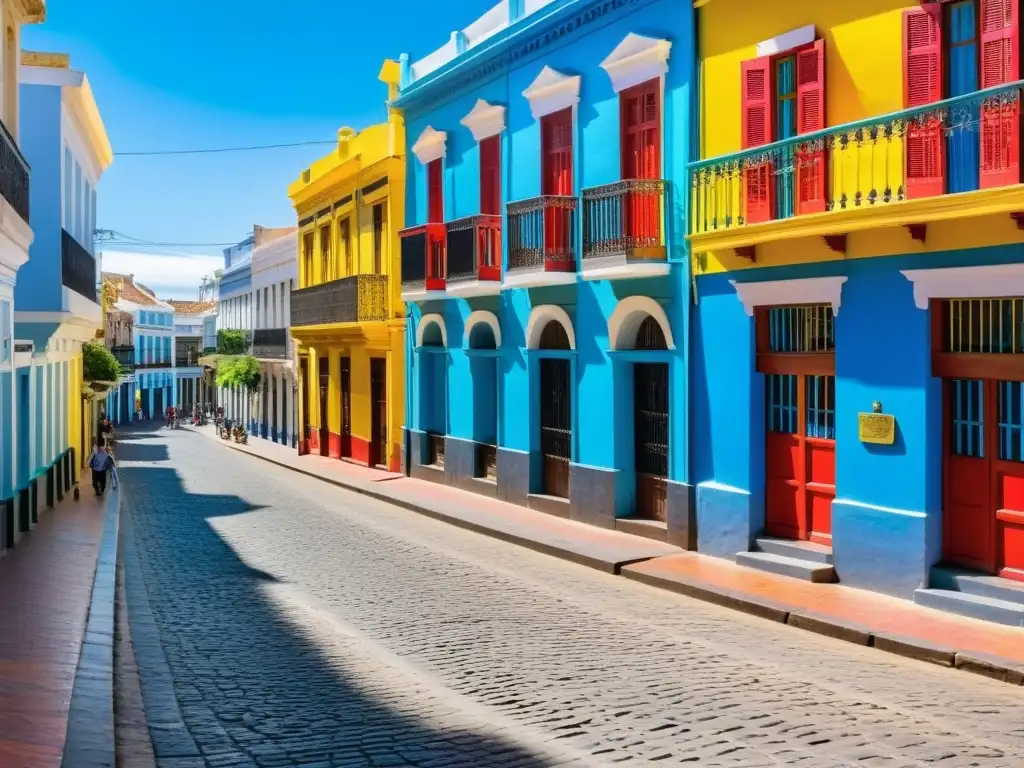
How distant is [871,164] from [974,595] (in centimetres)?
393

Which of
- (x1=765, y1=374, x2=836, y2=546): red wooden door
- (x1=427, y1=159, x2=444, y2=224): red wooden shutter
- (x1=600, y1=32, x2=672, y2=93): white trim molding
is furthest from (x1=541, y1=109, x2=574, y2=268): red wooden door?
(x1=765, y1=374, x2=836, y2=546): red wooden door

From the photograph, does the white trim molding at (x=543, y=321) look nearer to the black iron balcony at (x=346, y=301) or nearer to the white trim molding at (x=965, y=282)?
the white trim molding at (x=965, y=282)

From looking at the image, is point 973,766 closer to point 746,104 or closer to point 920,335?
point 920,335

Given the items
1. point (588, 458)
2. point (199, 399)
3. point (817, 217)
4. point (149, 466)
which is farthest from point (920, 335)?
point (199, 399)

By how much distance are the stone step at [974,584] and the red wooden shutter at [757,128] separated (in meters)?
3.88

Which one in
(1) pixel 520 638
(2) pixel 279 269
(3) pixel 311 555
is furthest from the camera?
(2) pixel 279 269

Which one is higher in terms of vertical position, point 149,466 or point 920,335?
point 920,335

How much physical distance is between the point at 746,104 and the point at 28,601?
8.61 m

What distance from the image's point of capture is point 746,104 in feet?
38.3

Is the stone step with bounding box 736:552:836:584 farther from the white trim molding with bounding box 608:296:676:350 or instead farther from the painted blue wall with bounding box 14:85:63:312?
the painted blue wall with bounding box 14:85:63:312

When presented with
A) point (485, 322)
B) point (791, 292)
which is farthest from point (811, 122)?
point (485, 322)

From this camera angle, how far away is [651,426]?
47.0ft

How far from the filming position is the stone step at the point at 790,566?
10797mm

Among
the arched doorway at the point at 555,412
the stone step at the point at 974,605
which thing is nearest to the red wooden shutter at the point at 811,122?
the stone step at the point at 974,605
